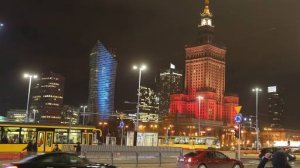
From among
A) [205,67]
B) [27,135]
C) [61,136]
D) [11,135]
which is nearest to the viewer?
[11,135]

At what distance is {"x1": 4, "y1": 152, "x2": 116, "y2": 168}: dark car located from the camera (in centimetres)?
1585

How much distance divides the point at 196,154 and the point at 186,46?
166979 millimetres

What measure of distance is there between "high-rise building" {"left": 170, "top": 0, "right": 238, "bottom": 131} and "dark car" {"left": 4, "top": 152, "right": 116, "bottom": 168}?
159351mm

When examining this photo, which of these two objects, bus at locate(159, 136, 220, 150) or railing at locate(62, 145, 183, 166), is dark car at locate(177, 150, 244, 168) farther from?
bus at locate(159, 136, 220, 150)

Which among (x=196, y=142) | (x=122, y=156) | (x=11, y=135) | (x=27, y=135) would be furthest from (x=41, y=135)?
(x=196, y=142)

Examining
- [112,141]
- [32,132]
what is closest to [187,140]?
[112,141]

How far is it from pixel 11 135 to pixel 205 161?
1932 centimetres

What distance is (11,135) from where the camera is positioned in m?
37.1

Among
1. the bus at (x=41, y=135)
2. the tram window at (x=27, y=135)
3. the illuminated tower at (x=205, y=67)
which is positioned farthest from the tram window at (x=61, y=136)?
the illuminated tower at (x=205, y=67)

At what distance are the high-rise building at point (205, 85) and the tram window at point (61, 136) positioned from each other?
137m

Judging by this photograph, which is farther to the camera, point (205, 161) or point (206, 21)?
point (206, 21)

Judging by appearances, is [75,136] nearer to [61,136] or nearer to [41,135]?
[61,136]

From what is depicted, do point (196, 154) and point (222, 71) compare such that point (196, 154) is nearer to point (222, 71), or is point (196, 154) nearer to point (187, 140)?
point (187, 140)

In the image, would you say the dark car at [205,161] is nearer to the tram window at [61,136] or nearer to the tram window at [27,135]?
the tram window at [61,136]
